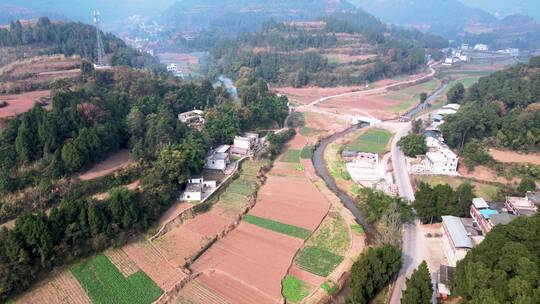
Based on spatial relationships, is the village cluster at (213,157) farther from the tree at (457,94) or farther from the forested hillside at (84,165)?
the tree at (457,94)

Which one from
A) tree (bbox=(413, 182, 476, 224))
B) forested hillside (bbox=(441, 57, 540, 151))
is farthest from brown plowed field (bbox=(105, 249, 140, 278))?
forested hillside (bbox=(441, 57, 540, 151))

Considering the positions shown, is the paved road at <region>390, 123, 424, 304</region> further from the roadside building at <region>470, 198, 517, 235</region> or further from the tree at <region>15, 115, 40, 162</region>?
the tree at <region>15, 115, 40, 162</region>

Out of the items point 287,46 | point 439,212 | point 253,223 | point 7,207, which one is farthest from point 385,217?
point 287,46

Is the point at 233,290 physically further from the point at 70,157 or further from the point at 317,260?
the point at 70,157

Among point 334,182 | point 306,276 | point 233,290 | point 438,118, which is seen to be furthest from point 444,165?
point 233,290

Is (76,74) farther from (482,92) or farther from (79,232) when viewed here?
(482,92)

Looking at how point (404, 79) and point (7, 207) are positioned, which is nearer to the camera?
point (7, 207)

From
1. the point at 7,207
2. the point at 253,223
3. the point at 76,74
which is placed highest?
the point at 76,74
